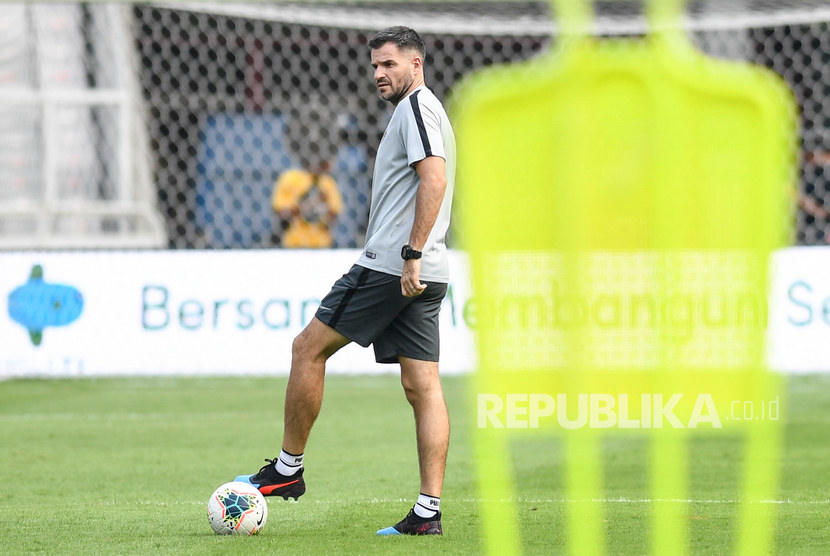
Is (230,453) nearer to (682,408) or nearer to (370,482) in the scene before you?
(370,482)

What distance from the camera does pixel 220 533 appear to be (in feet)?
13.3

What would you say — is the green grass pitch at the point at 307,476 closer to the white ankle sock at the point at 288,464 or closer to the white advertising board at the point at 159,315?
the white ankle sock at the point at 288,464

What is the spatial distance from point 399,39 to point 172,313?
5432mm

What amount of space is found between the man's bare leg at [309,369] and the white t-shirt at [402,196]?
0.93ft

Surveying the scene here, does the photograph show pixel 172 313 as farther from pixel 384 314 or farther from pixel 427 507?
pixel 427 507

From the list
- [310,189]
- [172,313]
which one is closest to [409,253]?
[172,313]

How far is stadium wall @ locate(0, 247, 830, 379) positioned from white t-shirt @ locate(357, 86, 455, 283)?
4.79 meters

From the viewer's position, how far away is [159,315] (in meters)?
9.05

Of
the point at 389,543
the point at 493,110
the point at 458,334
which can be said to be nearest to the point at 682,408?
the point at 493,110

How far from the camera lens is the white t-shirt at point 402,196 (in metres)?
3.98

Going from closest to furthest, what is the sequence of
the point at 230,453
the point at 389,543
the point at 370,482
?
the point at 389,543 → the point at 370,482 → the point at 230,453

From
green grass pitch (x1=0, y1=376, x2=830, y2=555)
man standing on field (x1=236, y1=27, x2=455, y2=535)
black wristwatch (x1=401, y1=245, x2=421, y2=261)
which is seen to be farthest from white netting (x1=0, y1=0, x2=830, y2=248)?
black wristwatch (x1=401, y1=245, x2=421, y2=261)

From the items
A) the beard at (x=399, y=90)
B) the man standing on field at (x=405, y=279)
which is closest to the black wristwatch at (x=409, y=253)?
the man standing on field at (x=405, y=279)

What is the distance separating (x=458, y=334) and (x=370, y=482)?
3.78 m
